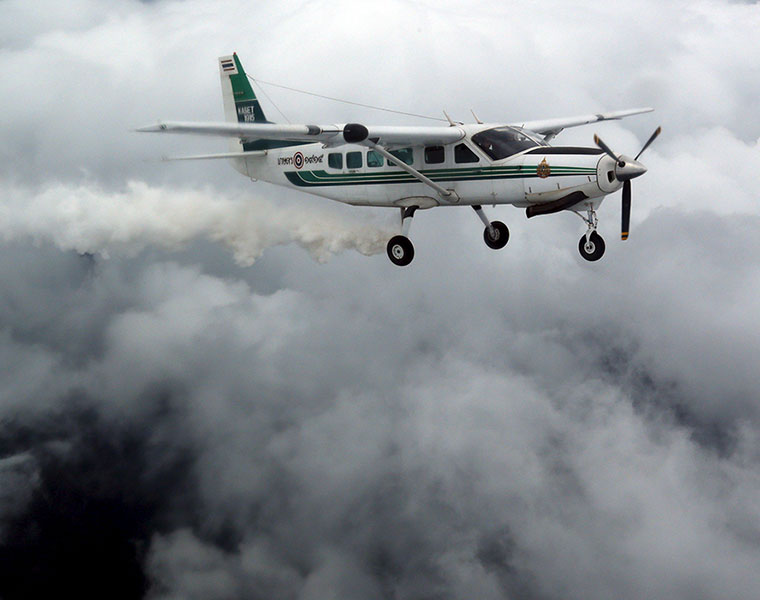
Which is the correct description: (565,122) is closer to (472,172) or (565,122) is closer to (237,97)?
(472,172)

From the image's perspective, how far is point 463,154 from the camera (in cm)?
2484

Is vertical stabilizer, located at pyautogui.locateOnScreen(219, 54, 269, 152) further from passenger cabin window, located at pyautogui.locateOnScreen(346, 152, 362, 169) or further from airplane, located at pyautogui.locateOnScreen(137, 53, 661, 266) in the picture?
passenger cabin window, located at pyautogui.locateOnScreen(346, 152, 362, 169)

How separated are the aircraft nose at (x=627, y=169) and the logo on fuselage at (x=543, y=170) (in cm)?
202

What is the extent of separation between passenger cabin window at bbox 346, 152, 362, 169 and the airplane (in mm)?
35

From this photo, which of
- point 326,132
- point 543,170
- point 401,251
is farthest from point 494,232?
point 326,132

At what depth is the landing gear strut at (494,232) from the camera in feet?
87.9

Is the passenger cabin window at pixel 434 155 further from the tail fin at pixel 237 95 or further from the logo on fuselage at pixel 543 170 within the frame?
the tail fin at pixel 237 95

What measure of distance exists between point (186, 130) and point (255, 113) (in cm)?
1037

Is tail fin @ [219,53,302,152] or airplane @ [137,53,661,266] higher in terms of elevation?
tail fin @ [219,53,302,152]

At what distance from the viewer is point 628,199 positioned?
78.7ft


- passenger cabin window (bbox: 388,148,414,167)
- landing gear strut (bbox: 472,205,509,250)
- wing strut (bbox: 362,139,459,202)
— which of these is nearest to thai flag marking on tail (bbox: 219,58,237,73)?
passenger cabin window (bbox: 388,148,414,167)

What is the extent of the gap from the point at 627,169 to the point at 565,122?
889cm

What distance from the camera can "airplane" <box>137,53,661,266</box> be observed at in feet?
74.6

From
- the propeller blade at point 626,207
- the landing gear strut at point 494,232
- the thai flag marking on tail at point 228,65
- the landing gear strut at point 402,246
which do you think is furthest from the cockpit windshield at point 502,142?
the thai flag marking on tail at point 228,65
